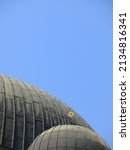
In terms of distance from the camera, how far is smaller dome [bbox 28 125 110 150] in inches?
1930

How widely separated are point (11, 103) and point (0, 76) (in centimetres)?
576

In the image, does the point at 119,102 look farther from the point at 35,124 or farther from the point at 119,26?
the point at 35,124

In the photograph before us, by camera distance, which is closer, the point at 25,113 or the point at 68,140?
the point at 68,140

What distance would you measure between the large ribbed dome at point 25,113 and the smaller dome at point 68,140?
19.8 feet

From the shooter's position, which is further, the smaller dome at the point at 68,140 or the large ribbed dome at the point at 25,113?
the large ribbed dome at the point at 25,113

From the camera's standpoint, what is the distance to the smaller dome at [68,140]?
4903cm

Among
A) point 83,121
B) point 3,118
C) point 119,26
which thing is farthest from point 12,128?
point 119,26

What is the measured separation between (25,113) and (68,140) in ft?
33.8

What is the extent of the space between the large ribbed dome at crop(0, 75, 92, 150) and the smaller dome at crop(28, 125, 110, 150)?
602 centimetres

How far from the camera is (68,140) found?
163 ft

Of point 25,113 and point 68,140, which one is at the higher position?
point 25,113

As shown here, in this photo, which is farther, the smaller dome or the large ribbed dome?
the large ribbed dome

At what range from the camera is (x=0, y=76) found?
212ft

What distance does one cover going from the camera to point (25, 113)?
194 ft
